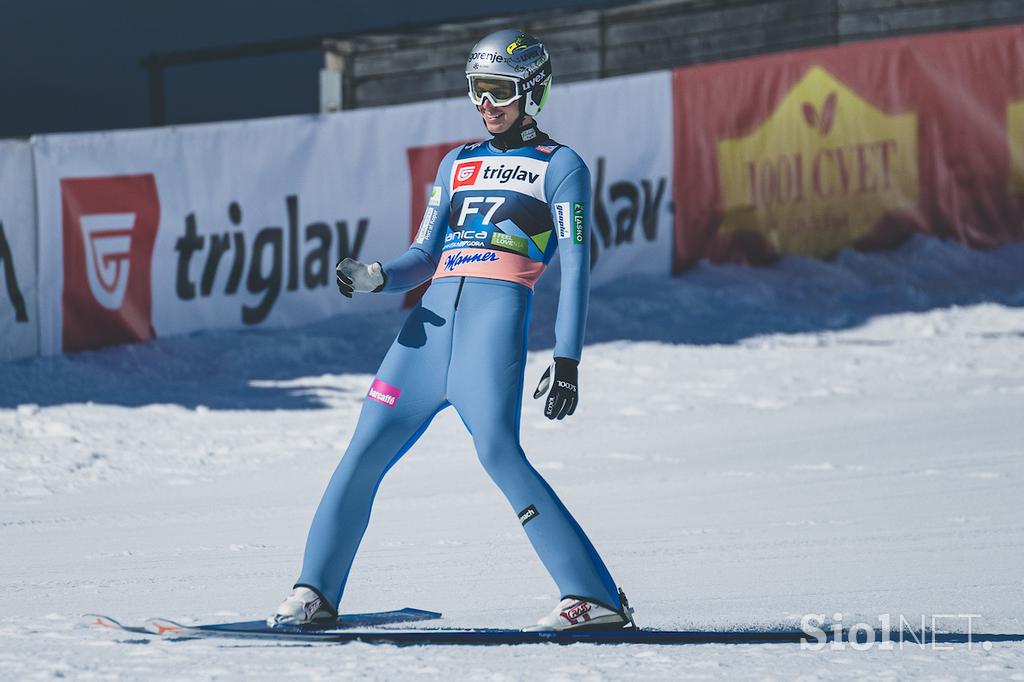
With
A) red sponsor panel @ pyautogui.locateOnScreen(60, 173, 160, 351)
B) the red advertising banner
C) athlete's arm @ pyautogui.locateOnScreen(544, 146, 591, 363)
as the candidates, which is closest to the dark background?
the red advertising banner

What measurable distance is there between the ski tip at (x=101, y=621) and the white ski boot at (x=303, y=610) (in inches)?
17.9

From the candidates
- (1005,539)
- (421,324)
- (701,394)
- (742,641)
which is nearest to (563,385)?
(421,324)

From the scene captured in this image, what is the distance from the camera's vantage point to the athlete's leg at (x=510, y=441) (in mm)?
4824

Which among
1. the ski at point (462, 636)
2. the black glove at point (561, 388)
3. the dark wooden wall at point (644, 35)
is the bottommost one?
the ski at point (462, 636)

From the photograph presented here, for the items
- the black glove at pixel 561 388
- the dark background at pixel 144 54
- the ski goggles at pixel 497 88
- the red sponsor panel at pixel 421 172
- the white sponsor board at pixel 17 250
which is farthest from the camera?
the dark background at pixel 144 54

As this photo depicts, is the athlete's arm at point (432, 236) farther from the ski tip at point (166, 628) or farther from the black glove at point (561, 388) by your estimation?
the ski tip at point (166, 628)

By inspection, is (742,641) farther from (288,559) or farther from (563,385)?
(288,559)

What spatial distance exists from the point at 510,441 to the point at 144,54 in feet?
38.3

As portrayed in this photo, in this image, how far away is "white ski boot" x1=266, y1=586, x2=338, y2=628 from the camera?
4.89 meters

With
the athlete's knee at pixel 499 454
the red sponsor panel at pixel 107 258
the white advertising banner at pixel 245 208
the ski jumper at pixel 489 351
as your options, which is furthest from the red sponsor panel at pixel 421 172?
the athlete's knee at pixel 499 454

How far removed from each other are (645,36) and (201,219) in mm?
5766

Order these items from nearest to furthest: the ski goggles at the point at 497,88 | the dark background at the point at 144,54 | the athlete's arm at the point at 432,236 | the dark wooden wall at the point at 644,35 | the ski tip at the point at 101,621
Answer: the ski tip at the point at 101,621 → the ski goggles at the point at 497,88 → the athlete's arm at the point at 432,236 → the dark wooden wall at the point at 644,35 → the dark background at the point at 144,54

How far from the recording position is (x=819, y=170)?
14.0 m

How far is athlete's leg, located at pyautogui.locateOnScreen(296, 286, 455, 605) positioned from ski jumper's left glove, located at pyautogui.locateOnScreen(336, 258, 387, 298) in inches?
8.3
